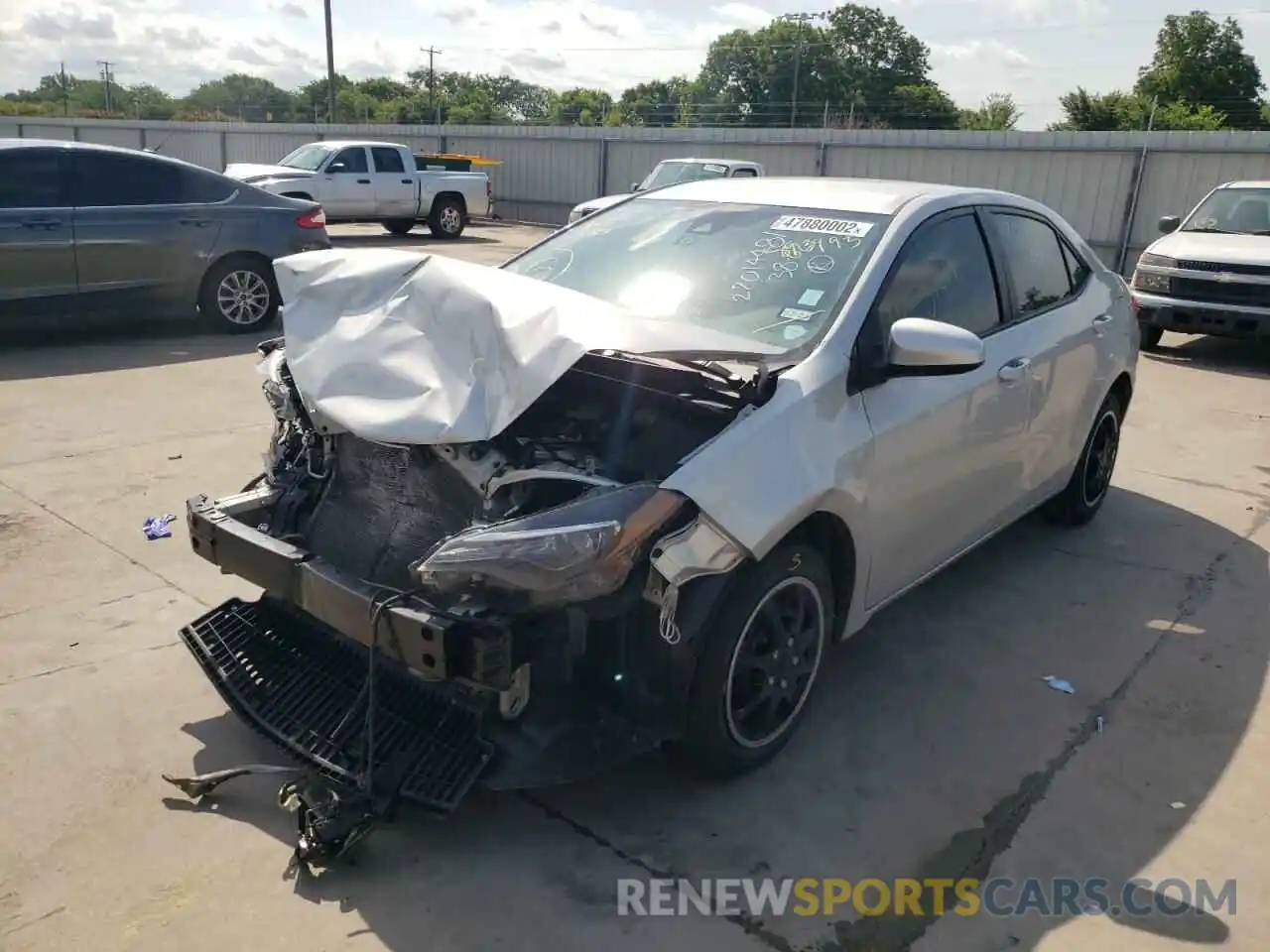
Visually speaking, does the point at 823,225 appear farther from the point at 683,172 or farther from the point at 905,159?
the point at 905,159

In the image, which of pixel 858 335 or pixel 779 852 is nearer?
pixel 779 852

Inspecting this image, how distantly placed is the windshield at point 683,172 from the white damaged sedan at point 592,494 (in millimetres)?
13037

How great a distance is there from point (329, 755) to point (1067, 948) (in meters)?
2.02

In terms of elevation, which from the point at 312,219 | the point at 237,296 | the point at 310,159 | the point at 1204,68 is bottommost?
the point at 237,296

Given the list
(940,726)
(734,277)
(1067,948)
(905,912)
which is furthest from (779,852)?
(734,277)

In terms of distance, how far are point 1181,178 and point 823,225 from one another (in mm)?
A: 17241

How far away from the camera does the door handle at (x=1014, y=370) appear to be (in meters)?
4.11

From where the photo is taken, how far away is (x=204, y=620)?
351 cm

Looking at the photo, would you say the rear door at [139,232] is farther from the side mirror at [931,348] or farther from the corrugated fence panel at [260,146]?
the corrugated fence panel at [260,146]

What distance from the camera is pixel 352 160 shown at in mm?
19156

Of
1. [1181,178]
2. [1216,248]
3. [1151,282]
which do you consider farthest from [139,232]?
[1181,178]

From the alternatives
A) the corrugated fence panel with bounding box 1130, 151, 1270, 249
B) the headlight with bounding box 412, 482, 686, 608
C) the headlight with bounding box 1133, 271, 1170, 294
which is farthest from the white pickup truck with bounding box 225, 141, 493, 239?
the headlight with bounding box 412, 482, 686, 608

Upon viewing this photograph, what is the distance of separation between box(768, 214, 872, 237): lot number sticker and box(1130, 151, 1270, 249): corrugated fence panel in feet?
55.2

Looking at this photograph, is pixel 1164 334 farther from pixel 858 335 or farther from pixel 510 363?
pixel 510 363
